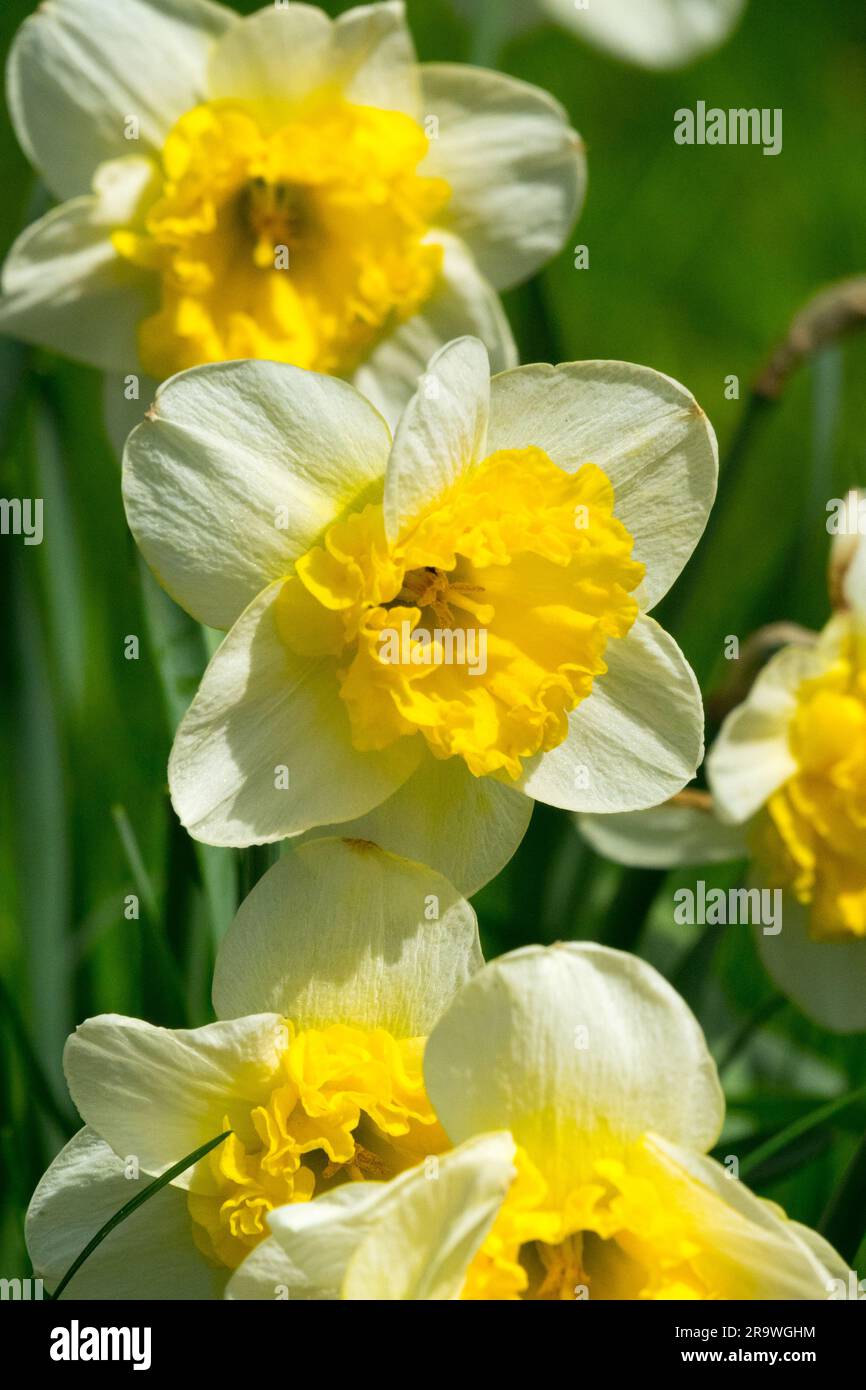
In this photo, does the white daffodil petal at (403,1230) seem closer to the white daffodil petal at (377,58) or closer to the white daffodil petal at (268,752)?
the white daffodil petal at (268,752)

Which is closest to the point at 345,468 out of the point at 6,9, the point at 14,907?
the point at 14,907

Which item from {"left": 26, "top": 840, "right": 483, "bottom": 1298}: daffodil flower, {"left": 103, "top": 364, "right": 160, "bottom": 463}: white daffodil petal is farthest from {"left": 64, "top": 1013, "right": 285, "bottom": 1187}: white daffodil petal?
{"left": 103, "top": 364, "right": 160, "bottom": 463}: white daffodil petal

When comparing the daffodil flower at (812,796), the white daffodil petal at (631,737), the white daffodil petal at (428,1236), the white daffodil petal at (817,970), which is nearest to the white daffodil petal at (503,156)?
the daffodil flower at (812,796)

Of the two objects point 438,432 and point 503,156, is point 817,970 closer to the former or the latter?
point 438,432

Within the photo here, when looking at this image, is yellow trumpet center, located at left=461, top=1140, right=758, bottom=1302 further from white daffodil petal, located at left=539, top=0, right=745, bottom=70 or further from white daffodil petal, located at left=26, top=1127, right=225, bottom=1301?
white daffodil petal, located at left=539, top=0, right=745, bottom=70
